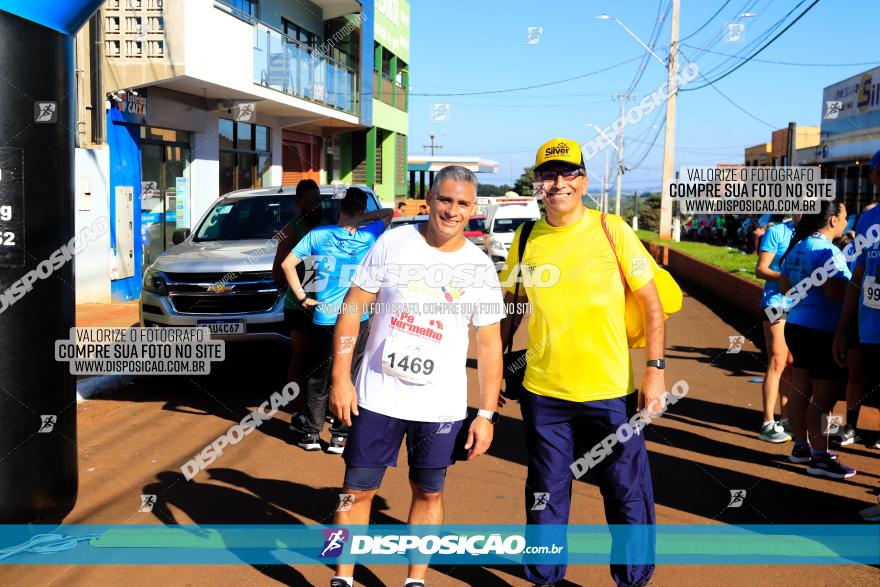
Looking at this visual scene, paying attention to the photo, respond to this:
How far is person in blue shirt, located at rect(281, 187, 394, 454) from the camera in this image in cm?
628

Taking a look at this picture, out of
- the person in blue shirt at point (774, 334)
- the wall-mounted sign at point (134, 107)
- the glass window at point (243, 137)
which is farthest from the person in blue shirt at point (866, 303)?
the glass window at point (243, 137)

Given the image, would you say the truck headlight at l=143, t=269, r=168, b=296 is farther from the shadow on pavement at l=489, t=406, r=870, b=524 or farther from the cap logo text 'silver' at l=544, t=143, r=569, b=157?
the cap logo text 'silver' at l=544, t=143, r=569, b=157

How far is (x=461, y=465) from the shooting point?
6.09m

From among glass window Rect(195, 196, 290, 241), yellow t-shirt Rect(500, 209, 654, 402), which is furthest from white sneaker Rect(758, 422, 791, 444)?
glass window Rect(195, 196, 290, 241)

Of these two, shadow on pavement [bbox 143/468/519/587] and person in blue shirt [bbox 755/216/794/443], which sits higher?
person in blue shirt [bbox 755/216/794/443]

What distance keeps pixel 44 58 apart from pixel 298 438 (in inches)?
141

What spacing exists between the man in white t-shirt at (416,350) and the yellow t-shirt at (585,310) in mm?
269

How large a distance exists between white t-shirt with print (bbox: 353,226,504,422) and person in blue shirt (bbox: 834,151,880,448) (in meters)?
2.79

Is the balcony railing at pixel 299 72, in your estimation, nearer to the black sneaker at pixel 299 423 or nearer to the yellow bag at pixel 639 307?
the black sneaker at pixel 299 423

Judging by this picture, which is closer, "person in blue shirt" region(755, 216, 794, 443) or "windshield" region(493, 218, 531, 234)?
"person in blue shirt" region(755, 216, 794, 443)

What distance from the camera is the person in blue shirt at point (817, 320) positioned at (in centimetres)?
566

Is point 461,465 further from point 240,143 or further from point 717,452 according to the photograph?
point 240,143

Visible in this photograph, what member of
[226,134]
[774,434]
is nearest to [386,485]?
[774,434]

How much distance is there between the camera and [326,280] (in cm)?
633
